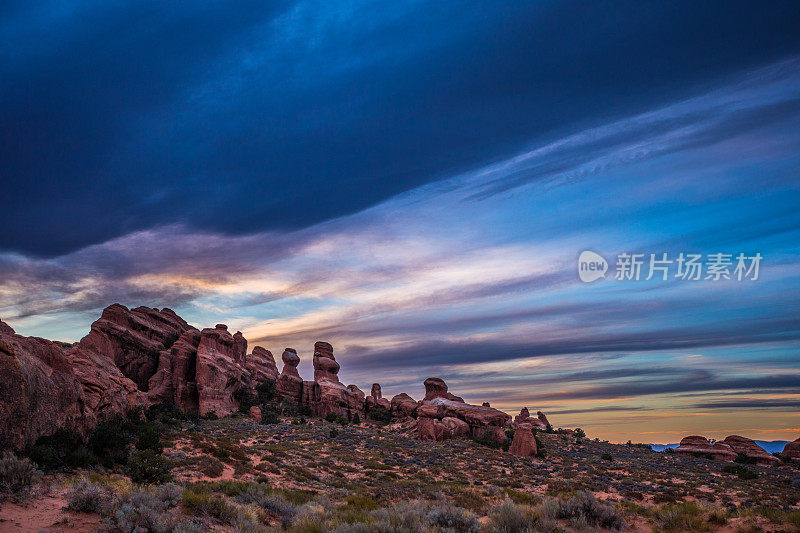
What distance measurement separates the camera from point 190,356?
57.1m

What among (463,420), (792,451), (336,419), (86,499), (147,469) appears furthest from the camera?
(336,419)

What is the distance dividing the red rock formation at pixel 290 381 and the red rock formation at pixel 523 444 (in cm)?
4359

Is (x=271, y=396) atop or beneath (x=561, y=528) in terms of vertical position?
beneath

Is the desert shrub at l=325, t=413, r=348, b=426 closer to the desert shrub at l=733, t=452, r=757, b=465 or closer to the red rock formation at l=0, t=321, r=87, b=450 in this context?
the red rock formation at l=0, t=321, r=87, b=450

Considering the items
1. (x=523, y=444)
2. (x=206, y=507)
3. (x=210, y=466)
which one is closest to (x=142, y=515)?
(x=206, y=507)

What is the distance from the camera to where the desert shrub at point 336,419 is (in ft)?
214

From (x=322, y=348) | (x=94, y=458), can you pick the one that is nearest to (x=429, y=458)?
(x=94, y=458)

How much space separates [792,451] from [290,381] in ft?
256

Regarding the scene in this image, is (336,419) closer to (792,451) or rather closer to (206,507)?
(206,507)

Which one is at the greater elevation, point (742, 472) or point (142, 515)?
point (142, 515)

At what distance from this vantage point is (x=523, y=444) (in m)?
44.6

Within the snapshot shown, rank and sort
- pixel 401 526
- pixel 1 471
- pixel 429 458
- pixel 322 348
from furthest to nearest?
pixel 322 348
pixel 429 458
pixel 1 471
pixel 401 526

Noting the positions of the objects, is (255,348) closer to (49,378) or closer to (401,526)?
(49,378)

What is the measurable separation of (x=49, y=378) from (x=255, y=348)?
245 ft
